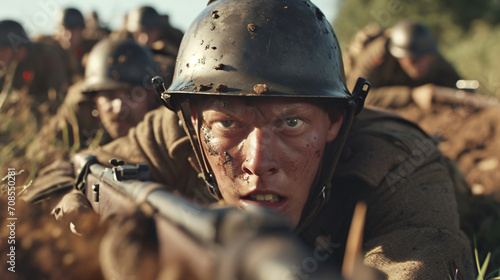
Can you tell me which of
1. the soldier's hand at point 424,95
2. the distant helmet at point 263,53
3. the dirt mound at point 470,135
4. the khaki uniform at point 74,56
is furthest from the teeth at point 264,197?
the khaki uniform at point 74,56

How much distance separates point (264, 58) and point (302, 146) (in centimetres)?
50

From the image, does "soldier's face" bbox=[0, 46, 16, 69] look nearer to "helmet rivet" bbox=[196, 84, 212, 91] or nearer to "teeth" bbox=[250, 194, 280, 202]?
"helmet rivet" bbox=[196, 84, 212, 91]

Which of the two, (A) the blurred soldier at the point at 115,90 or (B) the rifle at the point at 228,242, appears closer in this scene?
(B) the rifle at the point at 228,242

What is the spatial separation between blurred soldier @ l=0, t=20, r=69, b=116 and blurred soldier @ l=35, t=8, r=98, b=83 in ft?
3.86

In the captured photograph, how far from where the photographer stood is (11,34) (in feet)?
30.1

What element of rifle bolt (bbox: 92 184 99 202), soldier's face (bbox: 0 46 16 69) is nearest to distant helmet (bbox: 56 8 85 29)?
soldier's face (bbox: 0 46 16 69)

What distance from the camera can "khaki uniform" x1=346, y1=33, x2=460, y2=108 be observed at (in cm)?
962

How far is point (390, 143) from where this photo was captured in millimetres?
3186

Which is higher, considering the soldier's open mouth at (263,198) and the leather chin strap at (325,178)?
the leather chin strap at (325,178)

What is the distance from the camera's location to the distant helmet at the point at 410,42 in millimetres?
9672

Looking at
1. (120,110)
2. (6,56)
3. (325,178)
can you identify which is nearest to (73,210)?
(325,178)

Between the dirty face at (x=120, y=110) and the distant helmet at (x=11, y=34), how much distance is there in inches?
169

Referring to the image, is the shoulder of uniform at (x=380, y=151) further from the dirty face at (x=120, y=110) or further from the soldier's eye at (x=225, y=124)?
the dirty face at (x=120, y=110)

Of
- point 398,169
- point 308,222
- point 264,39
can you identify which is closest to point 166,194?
point 264,39
